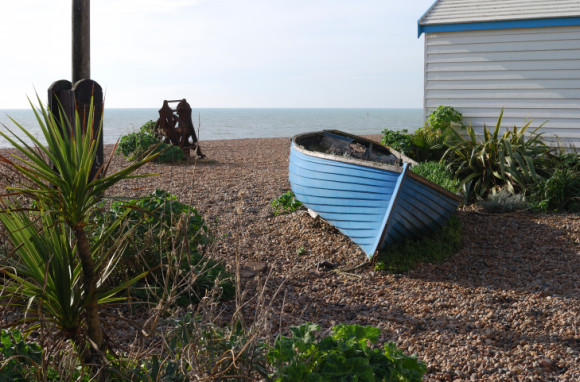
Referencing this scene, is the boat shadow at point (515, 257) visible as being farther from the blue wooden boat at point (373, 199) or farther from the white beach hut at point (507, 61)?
the white beach hut at point (507, 61)

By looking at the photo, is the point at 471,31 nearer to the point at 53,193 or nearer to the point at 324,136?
the point at 324,136

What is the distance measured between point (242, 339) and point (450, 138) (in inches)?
306

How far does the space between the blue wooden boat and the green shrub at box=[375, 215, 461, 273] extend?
0.10 meters

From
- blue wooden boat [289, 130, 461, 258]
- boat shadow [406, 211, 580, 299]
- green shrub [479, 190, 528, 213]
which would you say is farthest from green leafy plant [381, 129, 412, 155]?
blue wooden boat [289, 130, 461, 258]

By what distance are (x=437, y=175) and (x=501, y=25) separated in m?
3.42

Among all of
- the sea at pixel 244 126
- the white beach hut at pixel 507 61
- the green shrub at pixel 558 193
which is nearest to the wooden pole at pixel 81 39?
the sea at pixel 244 126

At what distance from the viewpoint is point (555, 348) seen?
4211 millimetres

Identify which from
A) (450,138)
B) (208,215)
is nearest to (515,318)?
(208,215)

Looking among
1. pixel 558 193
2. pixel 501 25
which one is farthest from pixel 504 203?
pixel 501 25

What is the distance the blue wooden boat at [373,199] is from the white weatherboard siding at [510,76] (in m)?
4.26

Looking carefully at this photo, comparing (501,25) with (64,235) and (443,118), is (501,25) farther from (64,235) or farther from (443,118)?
(64,235)

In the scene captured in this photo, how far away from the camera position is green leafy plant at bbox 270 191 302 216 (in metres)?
8.04

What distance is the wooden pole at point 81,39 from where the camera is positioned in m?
5.66

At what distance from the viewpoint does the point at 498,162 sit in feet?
28.3
